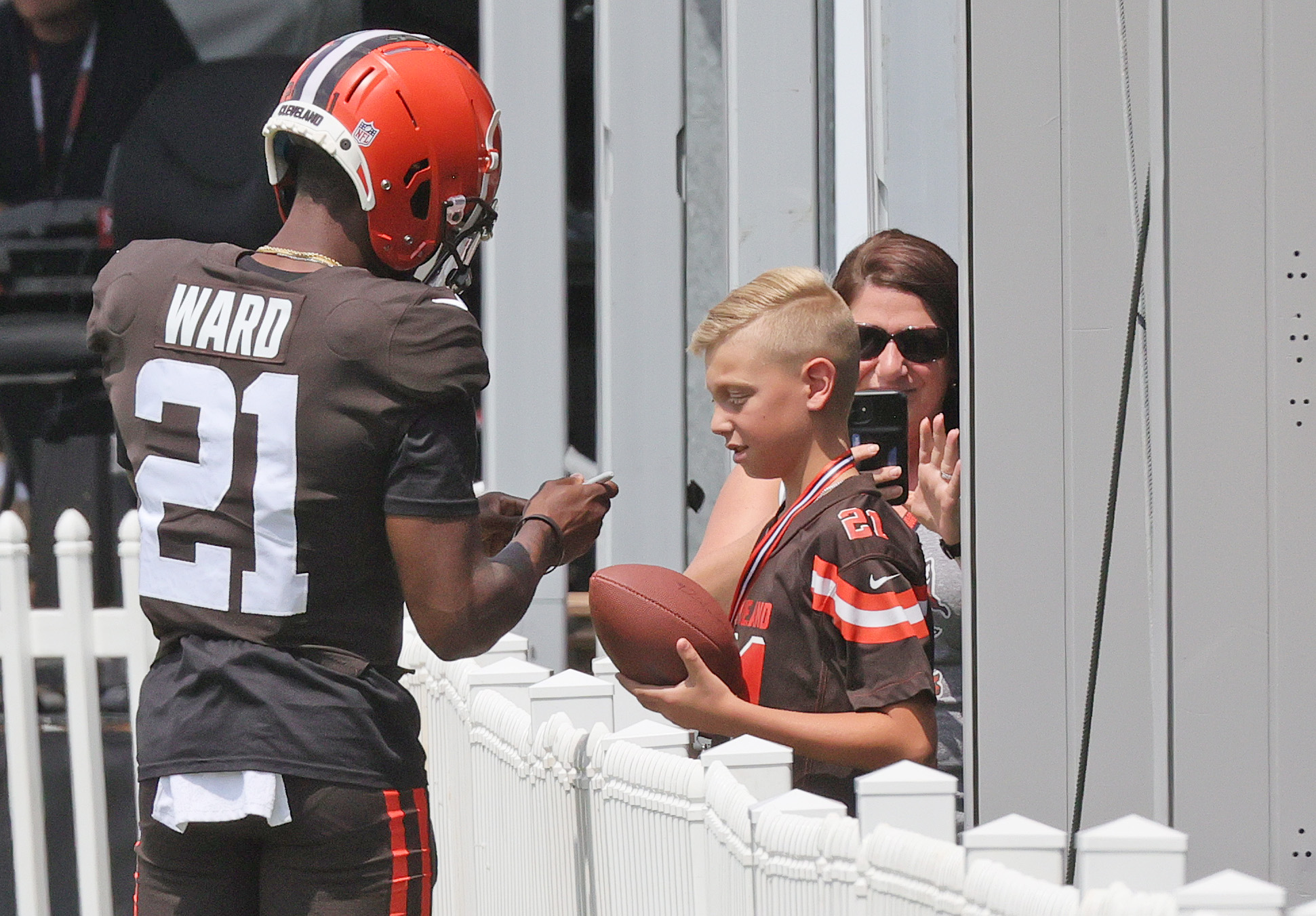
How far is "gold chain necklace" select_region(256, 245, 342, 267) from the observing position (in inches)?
83.0

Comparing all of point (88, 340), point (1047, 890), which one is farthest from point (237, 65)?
point (1047, 890)

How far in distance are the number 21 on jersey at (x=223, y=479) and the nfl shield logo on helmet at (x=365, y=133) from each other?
34cm

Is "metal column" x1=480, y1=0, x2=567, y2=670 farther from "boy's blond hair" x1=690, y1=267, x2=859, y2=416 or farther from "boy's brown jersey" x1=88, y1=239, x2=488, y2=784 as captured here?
"boy's brown jersey" x1=88, y1=239, x2=488, y2=784

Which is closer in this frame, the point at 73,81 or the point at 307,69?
the point at 307,69

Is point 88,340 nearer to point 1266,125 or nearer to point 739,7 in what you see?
point 1266,125

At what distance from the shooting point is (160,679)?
210 centimetres

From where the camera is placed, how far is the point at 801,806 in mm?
1858

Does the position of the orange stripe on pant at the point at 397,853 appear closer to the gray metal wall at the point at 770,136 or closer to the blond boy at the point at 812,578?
the blond boy at the point at 812,578

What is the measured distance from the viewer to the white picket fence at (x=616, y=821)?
4.70ft

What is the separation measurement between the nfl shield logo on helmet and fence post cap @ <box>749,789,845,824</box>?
979 mm

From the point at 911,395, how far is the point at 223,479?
163 centimetres

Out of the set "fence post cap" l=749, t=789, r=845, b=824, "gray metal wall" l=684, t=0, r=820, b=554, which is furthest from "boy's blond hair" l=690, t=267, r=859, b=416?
"gray metal wall" l=684, t=0, r=820, b=554

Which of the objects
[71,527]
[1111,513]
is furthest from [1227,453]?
[71,527]

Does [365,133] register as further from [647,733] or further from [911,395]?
[911,395]
